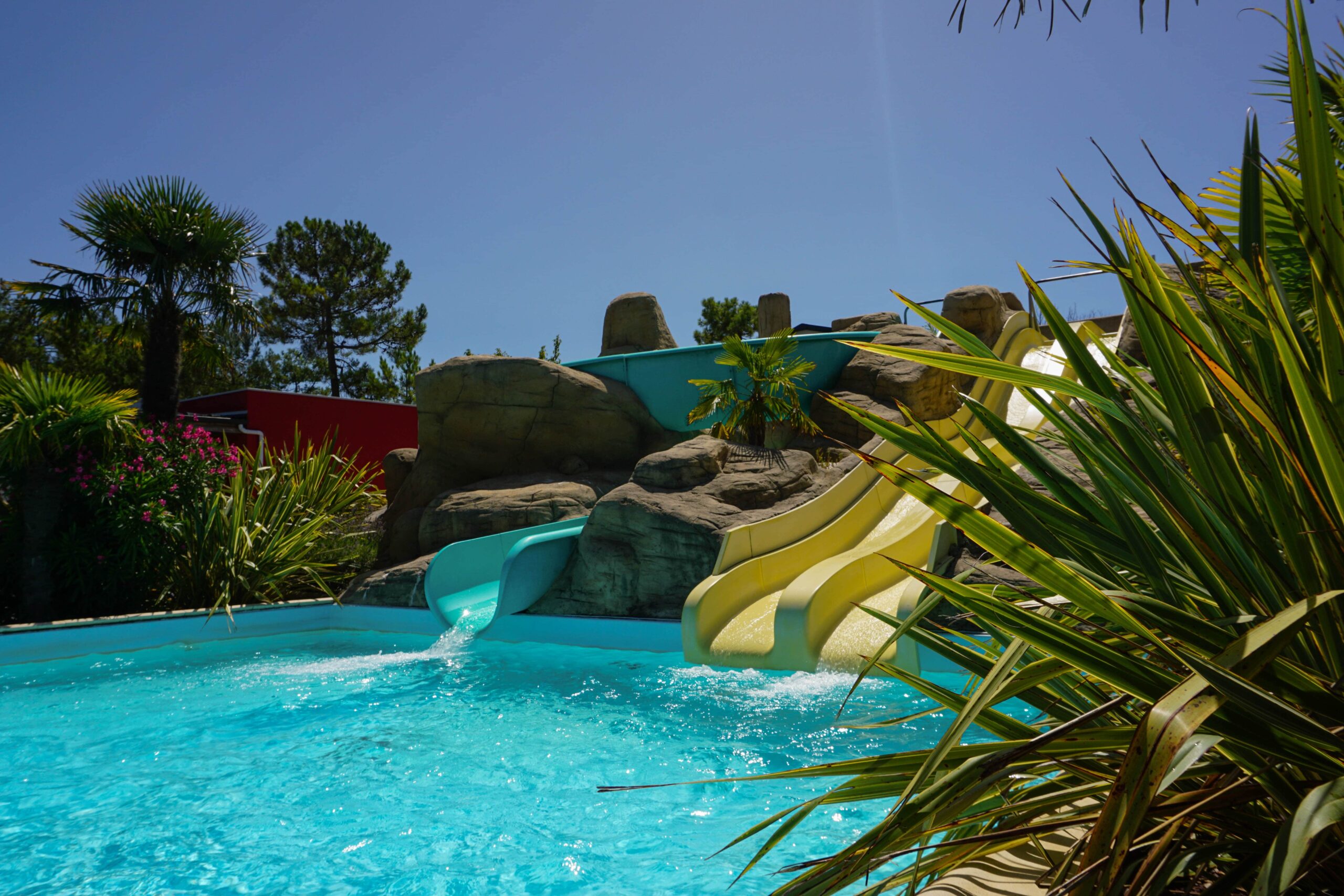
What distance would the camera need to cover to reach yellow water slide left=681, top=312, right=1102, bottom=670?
562cm

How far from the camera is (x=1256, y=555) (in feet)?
3.26

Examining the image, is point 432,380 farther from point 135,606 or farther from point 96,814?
point 96,814

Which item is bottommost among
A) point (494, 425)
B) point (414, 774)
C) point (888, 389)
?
point (414, 774)

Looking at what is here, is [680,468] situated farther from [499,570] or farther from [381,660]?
[381,660]

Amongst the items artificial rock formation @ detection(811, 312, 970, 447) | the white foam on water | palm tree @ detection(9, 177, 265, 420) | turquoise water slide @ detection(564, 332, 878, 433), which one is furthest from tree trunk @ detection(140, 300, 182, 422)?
artificial rock formation @ detection(811, 312, 970, 447)

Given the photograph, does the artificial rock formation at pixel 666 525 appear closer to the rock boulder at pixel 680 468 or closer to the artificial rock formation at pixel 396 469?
the rock boulder at pixel 680 468

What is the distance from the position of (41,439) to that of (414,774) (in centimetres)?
709

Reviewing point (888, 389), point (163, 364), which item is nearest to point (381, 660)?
point (163, 364)

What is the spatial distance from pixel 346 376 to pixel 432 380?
18399 mm

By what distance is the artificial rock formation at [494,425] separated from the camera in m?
11.8

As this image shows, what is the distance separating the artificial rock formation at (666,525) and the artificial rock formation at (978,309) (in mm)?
4819

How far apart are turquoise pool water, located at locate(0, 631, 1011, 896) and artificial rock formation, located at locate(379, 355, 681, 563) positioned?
16.6ft

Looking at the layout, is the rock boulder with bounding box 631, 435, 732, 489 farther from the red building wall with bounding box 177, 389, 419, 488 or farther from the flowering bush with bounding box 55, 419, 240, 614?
the red building wall with bounding box 177, 389, 419, 488

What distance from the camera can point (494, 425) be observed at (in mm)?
11922
